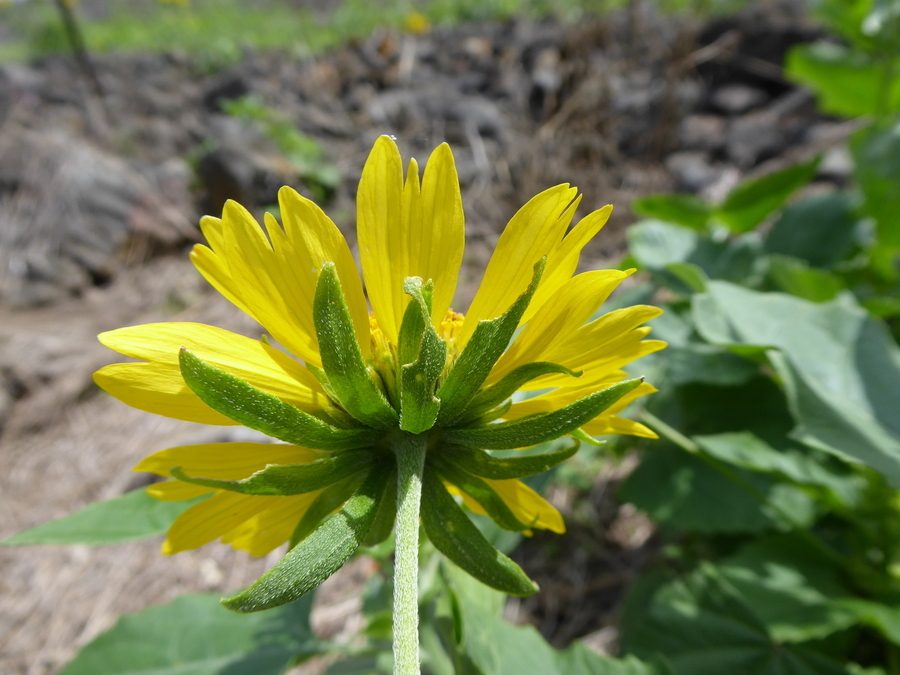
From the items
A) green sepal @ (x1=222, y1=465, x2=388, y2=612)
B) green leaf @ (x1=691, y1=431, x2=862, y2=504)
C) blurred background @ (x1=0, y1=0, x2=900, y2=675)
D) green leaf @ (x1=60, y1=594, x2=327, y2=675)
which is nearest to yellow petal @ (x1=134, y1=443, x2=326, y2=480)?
green sepal @ (x1=222, y1=465, x2=388, y2=612)

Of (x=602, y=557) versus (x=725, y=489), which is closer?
(x=725, y=489)

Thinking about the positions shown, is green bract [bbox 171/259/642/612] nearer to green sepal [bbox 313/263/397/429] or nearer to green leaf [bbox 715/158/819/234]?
green sepal [bbox 313/263/397/429]

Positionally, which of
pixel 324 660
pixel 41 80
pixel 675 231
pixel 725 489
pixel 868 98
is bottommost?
pixel 324 660

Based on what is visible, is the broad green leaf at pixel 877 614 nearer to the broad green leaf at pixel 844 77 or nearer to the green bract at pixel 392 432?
the green bract at pixel 392 432

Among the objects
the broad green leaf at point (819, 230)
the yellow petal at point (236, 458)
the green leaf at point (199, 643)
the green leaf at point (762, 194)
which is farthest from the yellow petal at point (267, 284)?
the broad green leaf at point (819, 230)

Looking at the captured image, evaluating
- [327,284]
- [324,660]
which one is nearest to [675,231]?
[327,284]

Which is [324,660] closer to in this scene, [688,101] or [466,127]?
[466,127]
